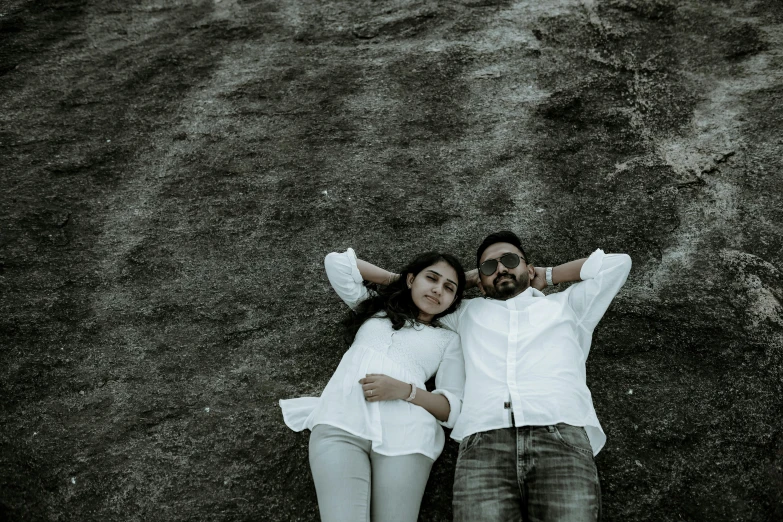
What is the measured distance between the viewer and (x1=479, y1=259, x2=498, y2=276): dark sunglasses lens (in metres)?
3.81

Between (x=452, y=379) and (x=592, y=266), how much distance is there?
45.1 inches

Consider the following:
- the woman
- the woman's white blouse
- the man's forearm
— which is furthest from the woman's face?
the man's forearm

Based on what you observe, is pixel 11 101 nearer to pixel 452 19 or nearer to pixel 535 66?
pixel 452 19

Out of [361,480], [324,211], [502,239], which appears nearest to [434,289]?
[502,239]

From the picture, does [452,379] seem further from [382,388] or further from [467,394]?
[382,388]

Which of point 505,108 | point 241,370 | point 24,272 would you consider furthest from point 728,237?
point 24,272

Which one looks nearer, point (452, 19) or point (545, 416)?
point (545, 416)

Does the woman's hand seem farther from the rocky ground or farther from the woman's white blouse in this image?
the rocky ground

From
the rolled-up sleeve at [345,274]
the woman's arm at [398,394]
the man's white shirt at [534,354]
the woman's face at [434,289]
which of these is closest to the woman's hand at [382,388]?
the woman's arm at [398,394]

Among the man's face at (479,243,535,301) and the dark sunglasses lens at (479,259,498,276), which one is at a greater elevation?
the dark sunglasses lens at (479,259,498,276)

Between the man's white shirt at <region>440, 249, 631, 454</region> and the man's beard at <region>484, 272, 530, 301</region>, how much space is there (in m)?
0.05

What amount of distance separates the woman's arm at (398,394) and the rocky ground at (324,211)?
17.7 inches

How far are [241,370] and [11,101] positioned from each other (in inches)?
166

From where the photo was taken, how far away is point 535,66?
19.6ft
